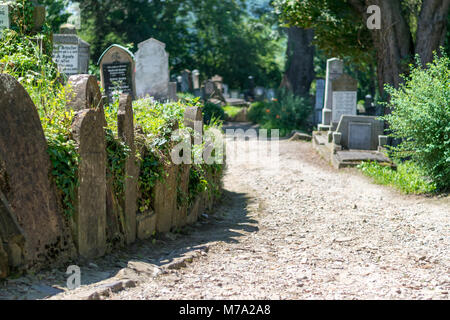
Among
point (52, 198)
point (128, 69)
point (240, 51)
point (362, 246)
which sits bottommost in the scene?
point (362, 246)

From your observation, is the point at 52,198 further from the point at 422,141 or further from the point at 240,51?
the point at 240,51

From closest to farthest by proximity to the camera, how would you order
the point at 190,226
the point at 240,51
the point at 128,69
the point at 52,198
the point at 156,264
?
the point at 52,198, the point at 156,264, the point at 190,226, the point at 128,69, the point at 240,51

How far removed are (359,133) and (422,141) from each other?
180 inches

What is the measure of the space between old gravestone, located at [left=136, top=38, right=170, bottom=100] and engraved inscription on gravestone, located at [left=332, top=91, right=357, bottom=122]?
522 cm

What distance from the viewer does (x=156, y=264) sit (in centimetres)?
469

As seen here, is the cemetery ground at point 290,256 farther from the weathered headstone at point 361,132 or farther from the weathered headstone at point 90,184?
the weathered headstone at point 361,132

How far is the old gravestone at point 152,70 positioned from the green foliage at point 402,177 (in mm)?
5280

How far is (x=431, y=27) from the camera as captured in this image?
11602 mm

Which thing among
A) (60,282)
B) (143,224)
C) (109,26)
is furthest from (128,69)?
(109,26)

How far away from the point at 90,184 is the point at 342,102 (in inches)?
483

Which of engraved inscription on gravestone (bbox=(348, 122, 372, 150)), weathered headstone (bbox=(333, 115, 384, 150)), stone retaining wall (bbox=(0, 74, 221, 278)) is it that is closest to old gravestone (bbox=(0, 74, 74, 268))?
stone retaining wall (bbox=(0, 74, 221, 278))

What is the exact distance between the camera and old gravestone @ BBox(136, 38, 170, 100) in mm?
13250

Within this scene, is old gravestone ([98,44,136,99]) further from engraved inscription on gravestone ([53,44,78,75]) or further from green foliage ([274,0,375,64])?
green foliage ([274,0,375,64])
